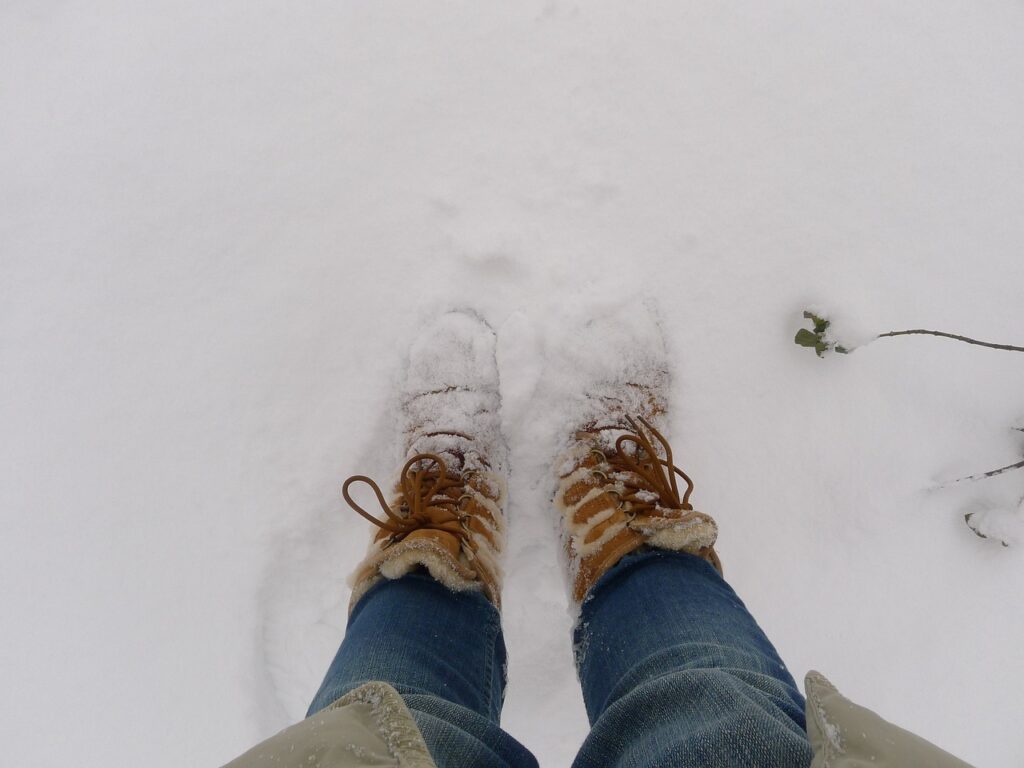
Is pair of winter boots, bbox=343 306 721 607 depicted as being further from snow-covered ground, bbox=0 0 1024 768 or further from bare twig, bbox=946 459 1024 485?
bare twig, bbox=946 459 1024 485

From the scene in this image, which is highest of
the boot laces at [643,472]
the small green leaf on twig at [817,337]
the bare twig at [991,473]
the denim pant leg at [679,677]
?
the small green leaf on twig at [817,337]

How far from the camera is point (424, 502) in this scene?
1.04 m

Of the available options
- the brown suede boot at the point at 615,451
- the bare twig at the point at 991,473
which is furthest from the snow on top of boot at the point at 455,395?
the bare twig at the point at 991,473

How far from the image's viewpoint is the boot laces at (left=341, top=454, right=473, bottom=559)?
3.23 feet

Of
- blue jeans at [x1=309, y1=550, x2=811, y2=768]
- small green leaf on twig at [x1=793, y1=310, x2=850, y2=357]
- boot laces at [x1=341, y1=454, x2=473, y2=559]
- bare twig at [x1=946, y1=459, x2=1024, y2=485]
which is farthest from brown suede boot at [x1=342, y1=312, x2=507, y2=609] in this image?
bare twig at [x1=946, y1=459, x2=1024, y2=485]

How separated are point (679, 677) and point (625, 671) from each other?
138mm

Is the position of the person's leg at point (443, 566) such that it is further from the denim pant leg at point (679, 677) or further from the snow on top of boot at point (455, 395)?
the denim pant leg at point (679, 677)

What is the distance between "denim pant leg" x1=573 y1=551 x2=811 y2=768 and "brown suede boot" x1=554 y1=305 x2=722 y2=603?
82 mm

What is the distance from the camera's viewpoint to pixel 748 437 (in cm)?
111

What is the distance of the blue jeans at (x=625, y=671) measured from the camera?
0.64 meters

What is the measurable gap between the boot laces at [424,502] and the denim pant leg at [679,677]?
25 centimetres

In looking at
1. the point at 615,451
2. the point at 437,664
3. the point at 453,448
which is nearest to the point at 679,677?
the point at 437,664

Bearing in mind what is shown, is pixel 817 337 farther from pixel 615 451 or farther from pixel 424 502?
pixel 424 502

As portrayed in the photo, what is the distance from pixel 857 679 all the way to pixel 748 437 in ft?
1.58
